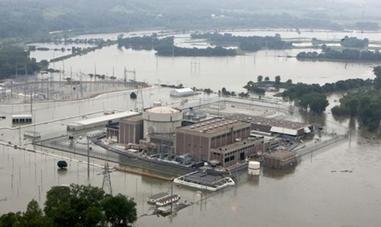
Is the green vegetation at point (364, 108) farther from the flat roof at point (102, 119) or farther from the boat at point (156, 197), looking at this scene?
the boat at point (156, 197)

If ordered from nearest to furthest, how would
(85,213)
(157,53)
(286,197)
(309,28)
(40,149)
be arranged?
1. (85,213)
2. (286,197)
3. (40,149)
4. (157,53)
5. (309,28)

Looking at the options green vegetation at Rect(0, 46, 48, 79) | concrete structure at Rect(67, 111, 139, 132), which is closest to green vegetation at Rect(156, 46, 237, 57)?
green vegetation at Rect(0, 46, 48, 79)

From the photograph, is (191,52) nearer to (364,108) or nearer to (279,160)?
(364,108)

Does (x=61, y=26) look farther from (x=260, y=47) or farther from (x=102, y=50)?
(x=260, y=47)

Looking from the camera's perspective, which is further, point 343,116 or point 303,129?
point 343,116

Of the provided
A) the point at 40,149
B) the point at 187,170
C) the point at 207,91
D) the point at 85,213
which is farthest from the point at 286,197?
the point at 207,91

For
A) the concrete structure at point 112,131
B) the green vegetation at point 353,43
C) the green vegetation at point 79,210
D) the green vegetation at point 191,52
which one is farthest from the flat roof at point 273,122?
the green vegetation at point 353,43
